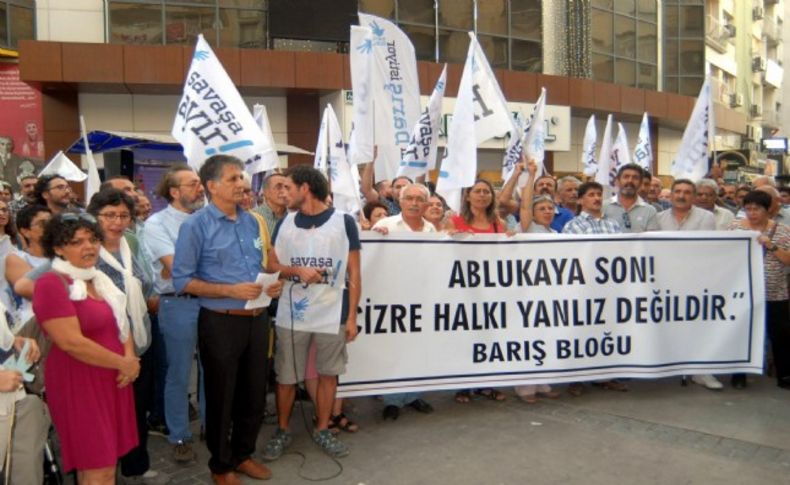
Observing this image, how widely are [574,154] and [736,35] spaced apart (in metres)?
23.1

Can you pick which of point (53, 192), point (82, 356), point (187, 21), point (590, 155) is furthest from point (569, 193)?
point (187, 21)

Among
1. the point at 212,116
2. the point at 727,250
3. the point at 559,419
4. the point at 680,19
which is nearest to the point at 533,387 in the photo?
the point at 559,419

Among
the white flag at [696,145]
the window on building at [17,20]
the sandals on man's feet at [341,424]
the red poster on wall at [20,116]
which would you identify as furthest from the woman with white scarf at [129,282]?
the window on building at [17,20]

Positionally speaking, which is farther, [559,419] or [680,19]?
[680,19]

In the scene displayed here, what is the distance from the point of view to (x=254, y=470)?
4.55 metres

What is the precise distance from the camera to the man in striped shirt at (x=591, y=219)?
6375 mm

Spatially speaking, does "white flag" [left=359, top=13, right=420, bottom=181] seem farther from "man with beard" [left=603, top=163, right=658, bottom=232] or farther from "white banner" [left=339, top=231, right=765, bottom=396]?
"man with beard" [left=603, top=163, right=658, bottom=232]

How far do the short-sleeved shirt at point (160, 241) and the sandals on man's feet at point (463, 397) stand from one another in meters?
2.64

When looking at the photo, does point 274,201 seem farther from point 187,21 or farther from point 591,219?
point 187,21

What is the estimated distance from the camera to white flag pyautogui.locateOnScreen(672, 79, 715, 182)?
895 cm

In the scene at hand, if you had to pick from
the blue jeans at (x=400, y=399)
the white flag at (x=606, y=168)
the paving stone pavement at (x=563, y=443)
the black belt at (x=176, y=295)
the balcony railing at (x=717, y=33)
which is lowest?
the paving stone pavement at (x=563, y=443)

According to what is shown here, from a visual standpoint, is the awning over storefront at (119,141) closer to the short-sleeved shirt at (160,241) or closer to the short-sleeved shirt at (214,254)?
the short-sleeved shirt at (160,241)

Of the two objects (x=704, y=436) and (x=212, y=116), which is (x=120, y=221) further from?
(x=704, y=436)

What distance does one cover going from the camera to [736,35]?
138 feet
